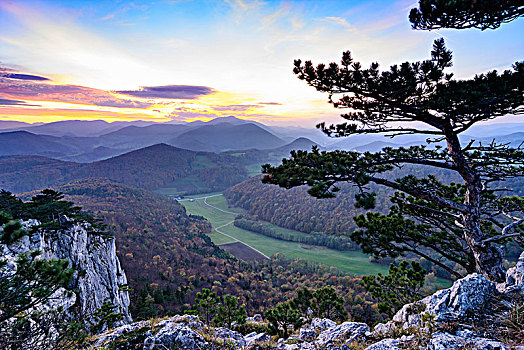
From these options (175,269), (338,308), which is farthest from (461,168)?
(175,269)

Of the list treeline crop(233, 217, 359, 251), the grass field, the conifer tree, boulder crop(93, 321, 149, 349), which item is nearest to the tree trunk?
the conifer tree

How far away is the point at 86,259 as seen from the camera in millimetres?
20953

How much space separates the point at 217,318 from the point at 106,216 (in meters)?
78.9

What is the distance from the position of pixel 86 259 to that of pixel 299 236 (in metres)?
96.2

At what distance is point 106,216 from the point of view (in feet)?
251

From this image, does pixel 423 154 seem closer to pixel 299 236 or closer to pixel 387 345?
pixel 387 345

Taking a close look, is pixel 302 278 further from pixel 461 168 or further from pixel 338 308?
pixel 461 168

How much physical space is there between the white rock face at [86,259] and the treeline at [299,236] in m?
74.6

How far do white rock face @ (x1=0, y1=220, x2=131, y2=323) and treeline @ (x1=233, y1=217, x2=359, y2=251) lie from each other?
74.6 m

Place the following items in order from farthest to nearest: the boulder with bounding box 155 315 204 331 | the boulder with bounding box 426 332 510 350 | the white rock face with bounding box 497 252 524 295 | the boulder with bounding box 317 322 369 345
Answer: the boulder with bounding box 155 315 204 331 < the boulder with bounding box 317 322 369 345 < the white rock face with bounding box 497 252 524 295 < the boulder with bounding box 426 332 510 350

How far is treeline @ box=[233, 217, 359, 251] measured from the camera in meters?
94.2

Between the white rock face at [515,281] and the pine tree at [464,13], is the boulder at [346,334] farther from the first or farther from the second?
the pine tree at [464,13]

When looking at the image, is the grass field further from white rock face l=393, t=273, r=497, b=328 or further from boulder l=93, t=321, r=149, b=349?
boulder l=93, t=321, r=149, b=349

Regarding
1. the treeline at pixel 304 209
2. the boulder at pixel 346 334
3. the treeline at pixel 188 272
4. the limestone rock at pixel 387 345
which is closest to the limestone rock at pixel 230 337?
the boulder at pixel 346 334
